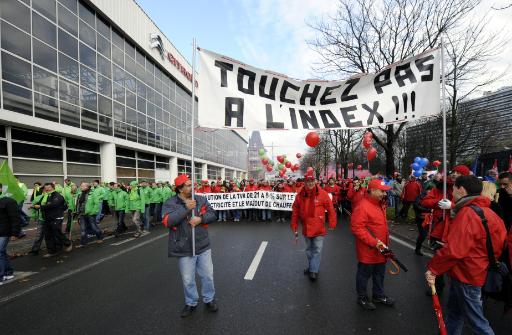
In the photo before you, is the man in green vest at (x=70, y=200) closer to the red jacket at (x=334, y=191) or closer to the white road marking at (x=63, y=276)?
the white road marking at (x=63, y=276)

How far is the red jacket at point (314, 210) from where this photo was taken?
505 centimetres

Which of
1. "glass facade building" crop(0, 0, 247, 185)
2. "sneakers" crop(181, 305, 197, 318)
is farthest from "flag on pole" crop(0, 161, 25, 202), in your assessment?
"glass facade building" crop(0, 0, 247, 185)

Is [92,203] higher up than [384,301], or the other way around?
[92,203]

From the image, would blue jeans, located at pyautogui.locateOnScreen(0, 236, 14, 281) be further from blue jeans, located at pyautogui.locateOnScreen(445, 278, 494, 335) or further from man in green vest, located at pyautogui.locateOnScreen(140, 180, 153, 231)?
blue jeans, located at pyautogui.locateOnScreen(445, 278, 494, 335)

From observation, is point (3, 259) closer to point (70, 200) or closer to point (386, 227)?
point (70, 200)

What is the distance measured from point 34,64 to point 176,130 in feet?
54.4

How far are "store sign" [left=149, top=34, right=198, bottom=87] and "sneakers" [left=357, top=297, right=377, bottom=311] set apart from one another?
2558 cm

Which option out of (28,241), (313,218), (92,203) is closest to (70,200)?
(28,241)

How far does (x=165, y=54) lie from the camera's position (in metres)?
27.0

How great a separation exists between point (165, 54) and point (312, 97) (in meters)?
26.1

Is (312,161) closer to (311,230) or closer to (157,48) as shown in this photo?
(157,48)

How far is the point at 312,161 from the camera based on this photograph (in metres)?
59.3

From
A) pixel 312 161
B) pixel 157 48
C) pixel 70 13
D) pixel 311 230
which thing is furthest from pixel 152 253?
pixel 312 161

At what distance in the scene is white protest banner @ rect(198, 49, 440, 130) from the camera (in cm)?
414
